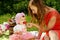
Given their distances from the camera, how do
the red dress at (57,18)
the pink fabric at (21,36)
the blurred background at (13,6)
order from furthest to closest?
the blurred background at (13,6) → the pink fabric at (21,36) → the red dress at (57,18)

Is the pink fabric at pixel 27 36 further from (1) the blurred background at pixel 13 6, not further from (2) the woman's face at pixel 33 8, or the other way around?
(1) the blurred background at pixel 13 6

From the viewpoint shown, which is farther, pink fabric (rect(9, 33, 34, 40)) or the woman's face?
pink fabric (rect(9, 33, 34, 40))

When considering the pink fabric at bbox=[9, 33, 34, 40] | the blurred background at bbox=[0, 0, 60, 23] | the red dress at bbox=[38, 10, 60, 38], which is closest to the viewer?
the red dress at bbox=[38, 10, 60, 38]

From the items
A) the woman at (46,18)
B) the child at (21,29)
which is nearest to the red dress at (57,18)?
the woman at (46,18)

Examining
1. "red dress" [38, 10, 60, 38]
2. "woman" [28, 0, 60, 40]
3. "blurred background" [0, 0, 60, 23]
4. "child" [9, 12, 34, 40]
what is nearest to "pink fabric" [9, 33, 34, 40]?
"child" [9, 12, 34, 40]

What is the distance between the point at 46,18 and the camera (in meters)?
2.35

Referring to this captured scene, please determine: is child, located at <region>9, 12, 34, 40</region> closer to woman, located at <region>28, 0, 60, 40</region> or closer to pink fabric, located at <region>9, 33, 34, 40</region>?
pink fabric, located at <region>9, 33, 34, 40</region>

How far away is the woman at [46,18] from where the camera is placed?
2.33m

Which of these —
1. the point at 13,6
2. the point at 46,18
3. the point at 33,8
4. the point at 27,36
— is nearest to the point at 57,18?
the point at 46,18

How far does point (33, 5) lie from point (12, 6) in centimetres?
120

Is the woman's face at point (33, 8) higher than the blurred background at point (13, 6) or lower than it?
higher

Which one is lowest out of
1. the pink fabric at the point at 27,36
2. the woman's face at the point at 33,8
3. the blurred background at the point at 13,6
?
the pink fabric at the point at 27,36

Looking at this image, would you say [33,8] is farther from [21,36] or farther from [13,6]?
[13,6]

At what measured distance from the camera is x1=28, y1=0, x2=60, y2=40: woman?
2332 mm
